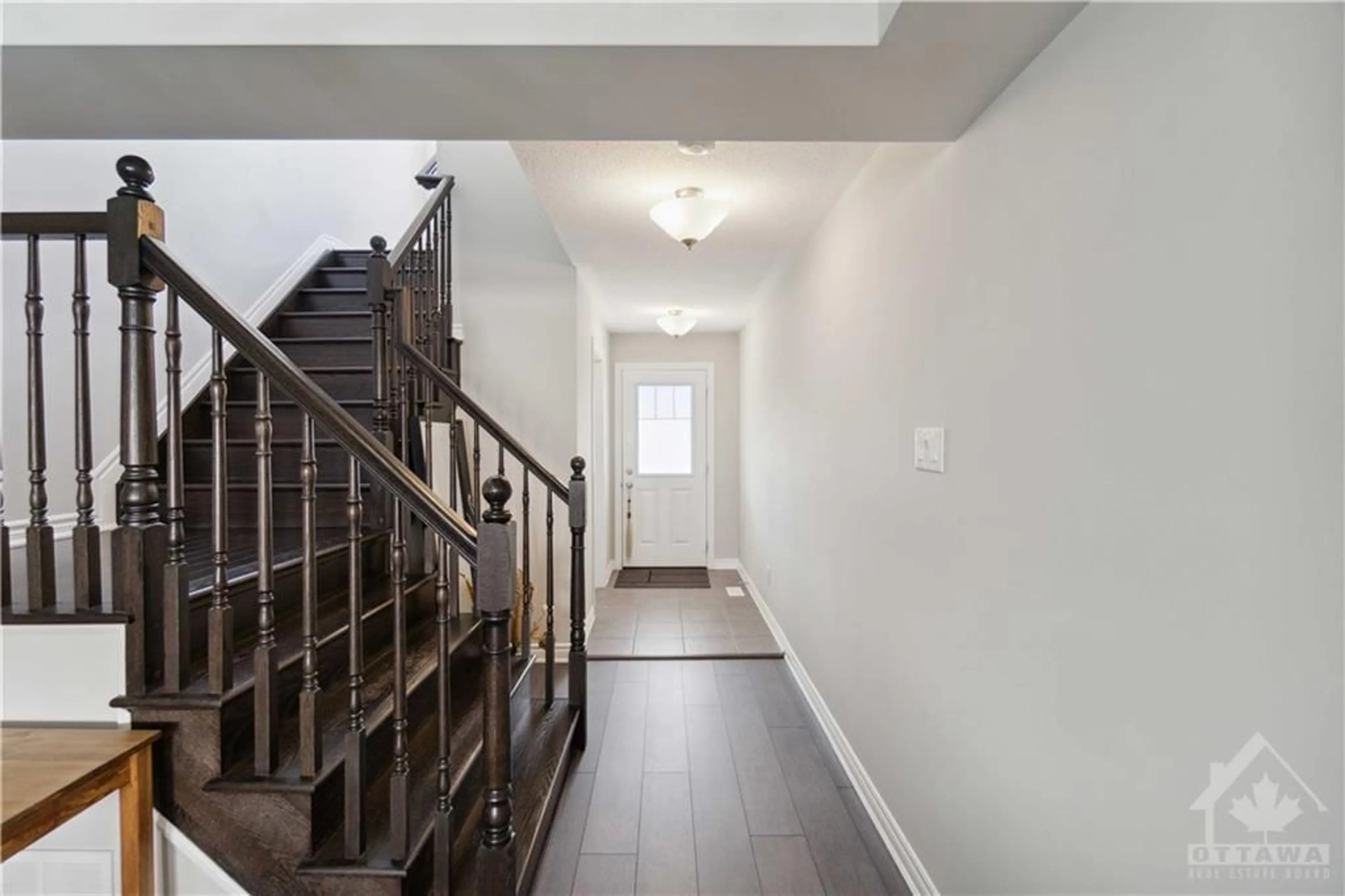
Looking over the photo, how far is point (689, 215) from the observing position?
2.39m

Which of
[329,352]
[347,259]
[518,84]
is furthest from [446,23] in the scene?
[347,259]

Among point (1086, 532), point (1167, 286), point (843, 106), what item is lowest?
point (1086, 532)

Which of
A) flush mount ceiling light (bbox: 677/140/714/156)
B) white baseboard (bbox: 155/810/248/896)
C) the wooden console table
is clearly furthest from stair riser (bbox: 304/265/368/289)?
white baseboard (bbox: 155/810/248/896)

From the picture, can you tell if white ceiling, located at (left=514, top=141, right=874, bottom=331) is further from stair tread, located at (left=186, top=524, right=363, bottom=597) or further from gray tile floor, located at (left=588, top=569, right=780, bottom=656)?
gray tile floor, located at (left=588, top=569, right=780, bottom=656)

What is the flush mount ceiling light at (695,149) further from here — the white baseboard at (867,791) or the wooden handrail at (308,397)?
the white baseboard at (867,791)

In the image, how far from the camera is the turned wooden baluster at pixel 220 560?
54.6 inches

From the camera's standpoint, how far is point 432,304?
3246mm

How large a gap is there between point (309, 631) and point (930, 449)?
65.4 inches

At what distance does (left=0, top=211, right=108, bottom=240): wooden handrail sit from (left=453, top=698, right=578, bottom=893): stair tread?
5.54 feet

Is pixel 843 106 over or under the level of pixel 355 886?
over

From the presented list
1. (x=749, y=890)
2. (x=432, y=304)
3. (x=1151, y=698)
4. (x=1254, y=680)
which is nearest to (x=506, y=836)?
(x=749, y=890)

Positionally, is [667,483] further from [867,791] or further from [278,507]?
[867,791]

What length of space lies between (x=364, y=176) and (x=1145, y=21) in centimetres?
475

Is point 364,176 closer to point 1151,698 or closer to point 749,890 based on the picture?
point 749,890
